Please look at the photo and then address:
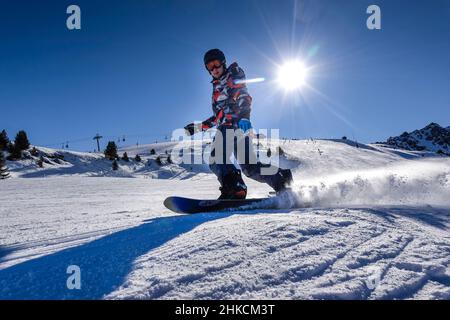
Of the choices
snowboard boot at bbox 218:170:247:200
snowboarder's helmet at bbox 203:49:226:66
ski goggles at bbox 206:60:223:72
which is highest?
snowboarder's helmet at bbox 203:49:226:66

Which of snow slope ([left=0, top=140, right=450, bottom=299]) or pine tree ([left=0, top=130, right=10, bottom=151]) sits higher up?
pine tree ([left=0, top=130, right=10, bottom=151])

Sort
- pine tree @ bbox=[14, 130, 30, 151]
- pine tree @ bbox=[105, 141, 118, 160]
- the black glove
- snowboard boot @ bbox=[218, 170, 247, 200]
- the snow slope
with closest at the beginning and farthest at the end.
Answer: the snow slope
snowboard boot @ bbox=[218, 170, 247, 200]
the black glove
pine tree @ bbox=[14, 130, 30, 151]
pine tree @ bbox=[105, 141, 118, 160]

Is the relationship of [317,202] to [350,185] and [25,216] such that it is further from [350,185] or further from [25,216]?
[25,216]

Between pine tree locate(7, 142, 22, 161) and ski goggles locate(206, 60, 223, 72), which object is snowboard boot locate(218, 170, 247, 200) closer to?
ski goggles locate(206, 60, 223, 72)

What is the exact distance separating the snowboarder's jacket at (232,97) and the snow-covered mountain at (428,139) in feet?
561

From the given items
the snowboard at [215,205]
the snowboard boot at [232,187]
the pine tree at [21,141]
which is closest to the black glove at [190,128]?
the snowboard boot at [232,187]

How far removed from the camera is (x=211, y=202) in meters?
3.83

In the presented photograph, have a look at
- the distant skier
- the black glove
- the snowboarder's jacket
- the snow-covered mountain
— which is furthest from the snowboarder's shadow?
the snow-covered mountain

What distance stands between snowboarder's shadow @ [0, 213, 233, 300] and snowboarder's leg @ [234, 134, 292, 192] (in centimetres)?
238

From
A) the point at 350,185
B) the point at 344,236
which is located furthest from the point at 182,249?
the point at 350,185

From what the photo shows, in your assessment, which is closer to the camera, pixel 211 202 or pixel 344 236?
pixel 344 236

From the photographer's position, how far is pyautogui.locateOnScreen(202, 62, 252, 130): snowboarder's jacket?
15.0 ft
